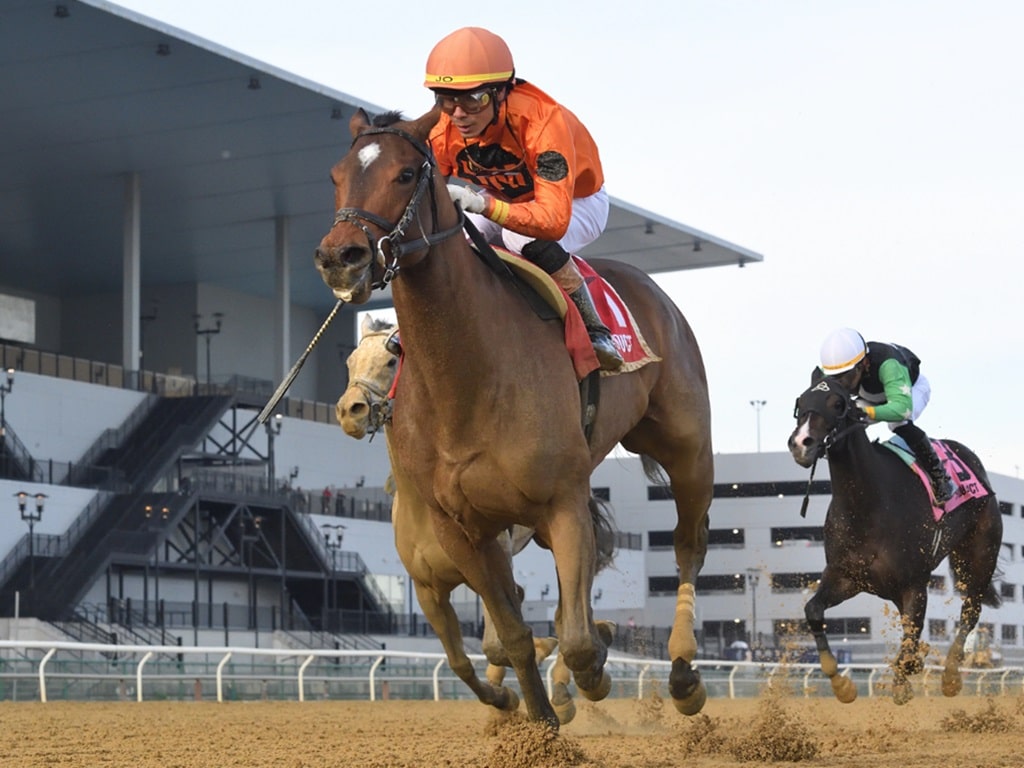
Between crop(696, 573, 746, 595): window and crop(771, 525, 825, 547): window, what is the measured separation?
6.20ft

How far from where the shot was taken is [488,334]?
5.20 m

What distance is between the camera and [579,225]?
6.44 m

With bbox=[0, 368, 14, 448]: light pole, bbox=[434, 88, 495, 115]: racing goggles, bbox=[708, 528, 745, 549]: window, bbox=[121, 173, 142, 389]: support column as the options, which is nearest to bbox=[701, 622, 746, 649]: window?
bbox=[708, 528, 745, 549]: window

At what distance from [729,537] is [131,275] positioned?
94.3 feet

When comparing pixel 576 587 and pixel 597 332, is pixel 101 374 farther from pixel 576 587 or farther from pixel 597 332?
pixel 576 587

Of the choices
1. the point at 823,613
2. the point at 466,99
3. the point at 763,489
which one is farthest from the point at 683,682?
the point at 763,489

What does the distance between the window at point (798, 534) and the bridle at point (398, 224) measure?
5214 cm

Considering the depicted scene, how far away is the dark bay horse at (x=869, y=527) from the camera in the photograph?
8984 millimetres

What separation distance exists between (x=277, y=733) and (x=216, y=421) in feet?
92.7

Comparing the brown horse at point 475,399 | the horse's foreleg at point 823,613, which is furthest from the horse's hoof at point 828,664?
the brown horse at point 475,399

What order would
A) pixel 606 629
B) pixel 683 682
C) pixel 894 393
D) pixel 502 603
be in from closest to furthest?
pixel 502 603
pixel 683 682
pixel 606 629
pixel 894 393

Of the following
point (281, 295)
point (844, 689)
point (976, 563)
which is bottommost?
point (844, 689)

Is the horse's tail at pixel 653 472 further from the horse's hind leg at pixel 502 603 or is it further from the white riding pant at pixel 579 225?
the horse's hind leg at pixel 502 603

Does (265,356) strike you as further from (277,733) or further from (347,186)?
(347,186)
